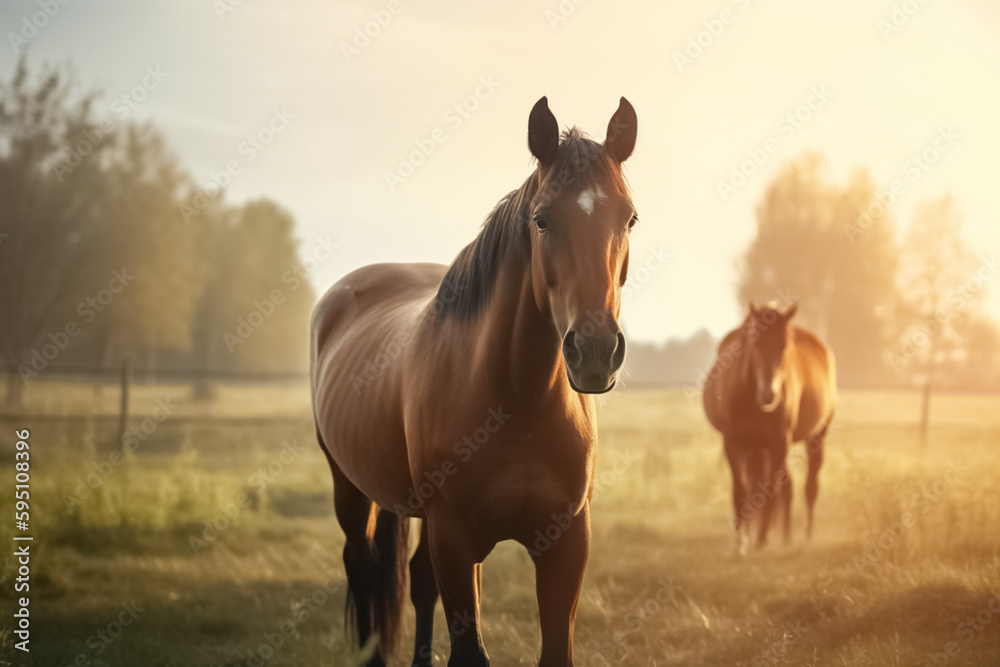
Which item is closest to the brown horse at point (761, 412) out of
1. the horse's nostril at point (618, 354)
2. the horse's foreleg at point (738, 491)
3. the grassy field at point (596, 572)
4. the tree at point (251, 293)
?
the horse's foreleg at point (738, 491)

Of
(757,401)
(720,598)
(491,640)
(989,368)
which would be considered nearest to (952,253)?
(989,368)

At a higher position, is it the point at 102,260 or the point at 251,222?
the point at 251,222

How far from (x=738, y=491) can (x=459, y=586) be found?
5399 millimetres

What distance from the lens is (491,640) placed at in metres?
4.49

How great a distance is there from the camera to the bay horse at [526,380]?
215 cm

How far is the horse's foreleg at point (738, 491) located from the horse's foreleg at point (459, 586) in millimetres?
4935

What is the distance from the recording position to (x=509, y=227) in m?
2.64

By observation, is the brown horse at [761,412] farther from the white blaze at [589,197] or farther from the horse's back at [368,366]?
the white blaze at [589,197]

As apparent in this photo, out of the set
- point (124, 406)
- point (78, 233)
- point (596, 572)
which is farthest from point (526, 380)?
point (78, 233)

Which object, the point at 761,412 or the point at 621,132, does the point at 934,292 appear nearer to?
the point at 761,412

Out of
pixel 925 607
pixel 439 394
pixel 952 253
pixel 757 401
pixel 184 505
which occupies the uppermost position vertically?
pixel 952 253

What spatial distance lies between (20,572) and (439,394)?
4.20 meters

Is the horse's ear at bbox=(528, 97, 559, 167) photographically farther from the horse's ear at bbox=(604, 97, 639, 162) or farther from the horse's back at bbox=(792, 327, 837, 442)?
the horse's back at bbox=(792, 327, 837, 442)

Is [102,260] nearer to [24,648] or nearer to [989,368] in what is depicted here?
[24,648]
